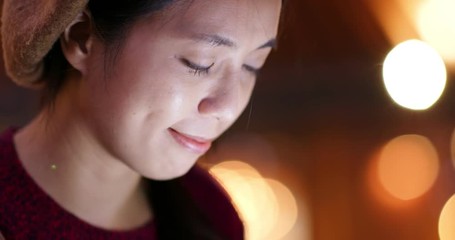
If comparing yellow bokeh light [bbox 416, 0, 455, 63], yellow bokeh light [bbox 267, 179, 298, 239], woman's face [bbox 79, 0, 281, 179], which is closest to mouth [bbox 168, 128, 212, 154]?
woman's face [bbox 79, 0, 281, 179]

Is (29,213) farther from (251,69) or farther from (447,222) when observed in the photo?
(447,222)

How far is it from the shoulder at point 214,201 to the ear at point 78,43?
220 mm

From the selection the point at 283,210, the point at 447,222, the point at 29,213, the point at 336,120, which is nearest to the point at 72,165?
the point at 29,213

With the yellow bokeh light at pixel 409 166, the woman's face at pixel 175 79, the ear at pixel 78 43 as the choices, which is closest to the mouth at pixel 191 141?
the woman's face at pixel 175 79

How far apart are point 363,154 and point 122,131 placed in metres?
1.39

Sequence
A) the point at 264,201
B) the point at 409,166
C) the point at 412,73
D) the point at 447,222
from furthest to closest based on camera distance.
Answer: the point at 264,201
the point at 409,166
the point at 447,222
the point at 412,73

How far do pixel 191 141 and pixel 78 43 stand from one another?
138 millimetres

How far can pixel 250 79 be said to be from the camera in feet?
2.07

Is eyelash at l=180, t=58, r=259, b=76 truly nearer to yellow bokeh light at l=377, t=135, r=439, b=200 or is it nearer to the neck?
the neck

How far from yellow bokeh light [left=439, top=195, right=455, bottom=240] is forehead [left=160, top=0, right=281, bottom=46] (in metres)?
1.01

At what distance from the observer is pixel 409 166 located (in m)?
1.78

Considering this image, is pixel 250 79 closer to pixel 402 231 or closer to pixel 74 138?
pixel 74 138

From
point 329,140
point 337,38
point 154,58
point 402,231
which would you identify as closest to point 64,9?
point 154,58

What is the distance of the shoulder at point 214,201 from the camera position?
29.7 inches
